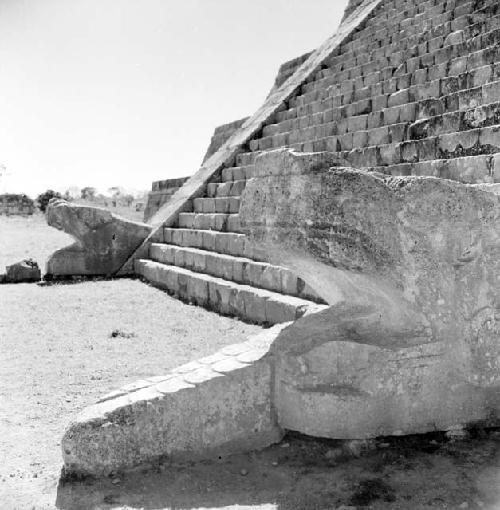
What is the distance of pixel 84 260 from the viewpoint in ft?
33.8

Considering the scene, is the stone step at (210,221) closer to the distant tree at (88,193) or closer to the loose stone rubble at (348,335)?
the loose stone rubble at (348,335)

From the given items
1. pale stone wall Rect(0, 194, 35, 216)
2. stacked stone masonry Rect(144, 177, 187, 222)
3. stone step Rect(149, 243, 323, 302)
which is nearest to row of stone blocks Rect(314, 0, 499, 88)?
stone step Rect(149, 243, 323, 302)

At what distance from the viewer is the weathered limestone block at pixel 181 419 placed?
9.30ft

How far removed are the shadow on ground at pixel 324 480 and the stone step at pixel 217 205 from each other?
5.52 metres

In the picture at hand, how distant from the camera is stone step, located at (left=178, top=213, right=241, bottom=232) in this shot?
8.32 metres

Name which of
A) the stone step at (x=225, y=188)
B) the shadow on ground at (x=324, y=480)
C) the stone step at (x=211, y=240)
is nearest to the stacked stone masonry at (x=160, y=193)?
the stone step at (x=225, y=188)

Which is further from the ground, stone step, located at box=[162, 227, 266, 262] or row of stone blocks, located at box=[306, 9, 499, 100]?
row of stone blocks, located at box=[306, 9, 499, 100]

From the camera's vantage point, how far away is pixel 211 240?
8.52 m

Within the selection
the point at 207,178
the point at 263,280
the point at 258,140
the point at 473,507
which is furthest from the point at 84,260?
the point at 473,507

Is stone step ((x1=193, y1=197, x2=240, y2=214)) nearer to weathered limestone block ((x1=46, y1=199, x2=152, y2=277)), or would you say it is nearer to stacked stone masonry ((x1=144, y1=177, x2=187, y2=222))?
weathered limestone block ((x1=46, y1=199, x2=152, y2=277))

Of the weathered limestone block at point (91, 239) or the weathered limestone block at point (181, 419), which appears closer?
the weathered limestone block at point (181, 419)

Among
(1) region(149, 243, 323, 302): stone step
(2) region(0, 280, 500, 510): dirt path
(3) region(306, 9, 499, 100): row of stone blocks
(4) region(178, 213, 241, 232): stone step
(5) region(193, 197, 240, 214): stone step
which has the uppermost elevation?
(3) region(306, 9, 499, 100): row of stone blocks

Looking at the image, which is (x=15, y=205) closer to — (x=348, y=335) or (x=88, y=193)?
(x=88, y=193)

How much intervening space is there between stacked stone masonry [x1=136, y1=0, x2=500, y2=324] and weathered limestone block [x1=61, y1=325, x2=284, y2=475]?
96.7 inches
